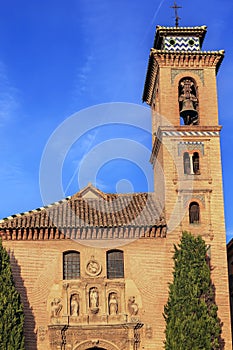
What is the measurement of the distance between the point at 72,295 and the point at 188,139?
9641 mm

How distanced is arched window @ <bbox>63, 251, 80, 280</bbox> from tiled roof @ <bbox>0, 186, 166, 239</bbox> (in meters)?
1.17

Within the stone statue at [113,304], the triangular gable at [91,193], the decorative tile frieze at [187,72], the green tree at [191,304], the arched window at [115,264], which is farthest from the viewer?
the triangular gable at [91,193]

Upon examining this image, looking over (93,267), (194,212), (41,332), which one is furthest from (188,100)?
(41,332)

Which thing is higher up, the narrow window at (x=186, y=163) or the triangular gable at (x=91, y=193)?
the narrow window at (x=186, y=163)

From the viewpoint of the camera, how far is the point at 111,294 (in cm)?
2958

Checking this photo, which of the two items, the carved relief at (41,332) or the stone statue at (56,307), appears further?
the stone statue at (56,307)

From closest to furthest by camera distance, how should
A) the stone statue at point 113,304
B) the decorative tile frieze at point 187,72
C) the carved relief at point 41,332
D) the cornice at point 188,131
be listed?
the carved relief at point 41,332, the stone statue at point 113,304, the cornice at point 188,131, the decorative tile frieze at point 187,72

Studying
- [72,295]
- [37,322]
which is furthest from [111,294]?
[37,322]

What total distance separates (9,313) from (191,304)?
25.9 feet

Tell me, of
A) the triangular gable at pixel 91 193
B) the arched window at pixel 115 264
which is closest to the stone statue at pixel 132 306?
the arched window at pixel 115 264

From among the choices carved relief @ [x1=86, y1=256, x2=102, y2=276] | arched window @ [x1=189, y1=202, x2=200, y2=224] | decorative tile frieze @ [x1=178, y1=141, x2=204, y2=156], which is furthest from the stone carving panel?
decorative tile frieze @ [x1=178, y1=141, x2=204, y2=156]

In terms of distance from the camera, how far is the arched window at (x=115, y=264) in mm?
30141

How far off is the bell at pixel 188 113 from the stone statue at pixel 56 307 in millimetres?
11478

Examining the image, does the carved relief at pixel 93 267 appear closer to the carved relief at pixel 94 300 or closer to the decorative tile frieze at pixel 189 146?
the carved relief at pixel 94 300
